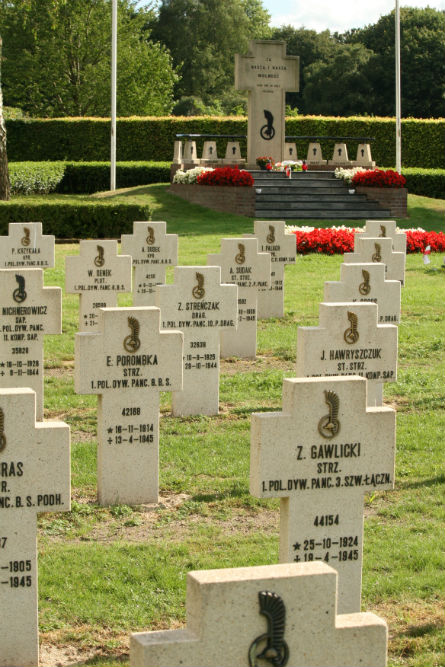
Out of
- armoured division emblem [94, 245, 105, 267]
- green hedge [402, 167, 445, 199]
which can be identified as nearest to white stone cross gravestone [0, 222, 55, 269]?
armoured division emblem [94, 245, 105, 267]

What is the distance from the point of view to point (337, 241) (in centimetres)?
2091

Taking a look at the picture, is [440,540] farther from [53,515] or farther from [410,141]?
[410,141]

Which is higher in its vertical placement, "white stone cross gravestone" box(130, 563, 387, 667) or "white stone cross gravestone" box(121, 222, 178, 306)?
"white stone cross gravestone" box(121, 222, 178, 306)

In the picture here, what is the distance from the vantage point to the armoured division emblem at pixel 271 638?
311 centimetres

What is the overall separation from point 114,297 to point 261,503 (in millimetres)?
4973

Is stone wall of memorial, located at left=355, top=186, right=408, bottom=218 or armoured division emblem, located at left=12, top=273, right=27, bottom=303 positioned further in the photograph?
stone wall of memorial, located at left=355, top=186, right=408, bottom=218

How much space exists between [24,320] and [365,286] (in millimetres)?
2890

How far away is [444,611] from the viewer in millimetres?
5684

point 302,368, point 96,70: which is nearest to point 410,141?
point 96,70

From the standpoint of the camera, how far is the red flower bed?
821 inches

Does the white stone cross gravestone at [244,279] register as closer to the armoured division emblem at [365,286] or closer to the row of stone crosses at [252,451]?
the row of stone crosses at [252,451]

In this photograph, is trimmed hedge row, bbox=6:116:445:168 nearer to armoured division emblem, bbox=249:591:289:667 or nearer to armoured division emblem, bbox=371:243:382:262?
armoured division emblem, bbox=371:243:382:262

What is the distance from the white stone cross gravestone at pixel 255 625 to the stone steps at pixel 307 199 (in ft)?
76.1

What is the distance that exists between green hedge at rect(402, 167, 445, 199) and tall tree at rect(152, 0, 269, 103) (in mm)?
31392
